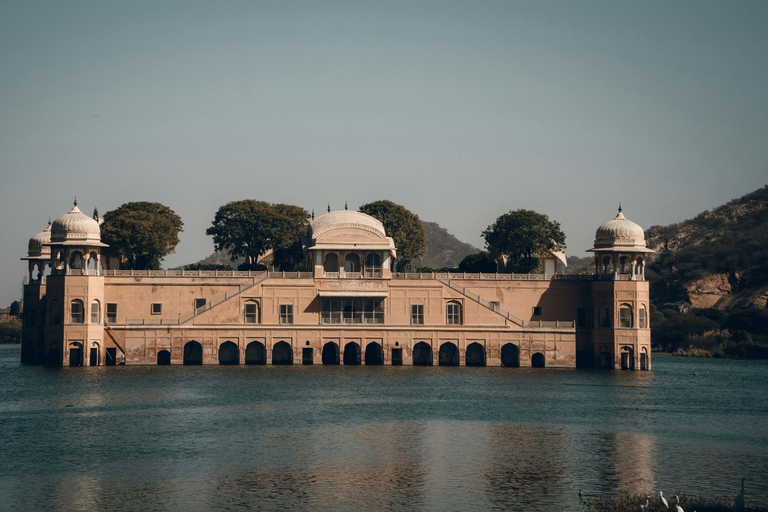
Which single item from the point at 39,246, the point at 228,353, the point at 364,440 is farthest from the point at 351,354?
the point at 364,440

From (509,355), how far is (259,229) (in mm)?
27237

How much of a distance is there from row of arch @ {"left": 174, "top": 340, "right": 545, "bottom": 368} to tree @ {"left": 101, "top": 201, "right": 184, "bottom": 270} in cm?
1435

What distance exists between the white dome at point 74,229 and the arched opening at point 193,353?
33.2 feet

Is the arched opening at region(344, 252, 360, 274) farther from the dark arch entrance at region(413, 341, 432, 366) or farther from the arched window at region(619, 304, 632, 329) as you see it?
the arched window at region(619, 304, 632, 329)

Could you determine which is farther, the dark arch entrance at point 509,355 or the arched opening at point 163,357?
the dark arch entrance at point 509,355

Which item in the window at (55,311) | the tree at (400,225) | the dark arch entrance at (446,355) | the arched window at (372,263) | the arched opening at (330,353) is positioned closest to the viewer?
the window at (55,311)

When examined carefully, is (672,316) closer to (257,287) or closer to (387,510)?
(257,287)

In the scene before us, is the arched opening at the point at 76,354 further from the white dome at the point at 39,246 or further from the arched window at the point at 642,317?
the arched window at the point at 642,317

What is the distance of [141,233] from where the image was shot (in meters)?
80.9

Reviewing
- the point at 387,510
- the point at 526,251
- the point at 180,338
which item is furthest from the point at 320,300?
the point at 387,510

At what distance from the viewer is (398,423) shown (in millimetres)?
42625

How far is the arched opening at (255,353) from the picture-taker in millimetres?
71625

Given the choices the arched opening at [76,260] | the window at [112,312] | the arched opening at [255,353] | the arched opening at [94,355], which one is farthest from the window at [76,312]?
the arched opening at [255,353]

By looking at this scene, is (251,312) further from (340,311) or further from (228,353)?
(340,311)
